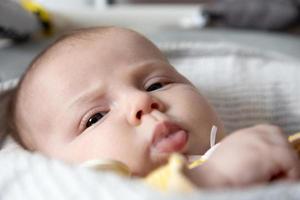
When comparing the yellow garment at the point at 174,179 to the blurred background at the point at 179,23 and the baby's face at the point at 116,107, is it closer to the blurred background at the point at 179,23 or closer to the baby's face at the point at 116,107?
the baby's face at the point at 116,107

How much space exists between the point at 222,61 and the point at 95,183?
756 millimetres

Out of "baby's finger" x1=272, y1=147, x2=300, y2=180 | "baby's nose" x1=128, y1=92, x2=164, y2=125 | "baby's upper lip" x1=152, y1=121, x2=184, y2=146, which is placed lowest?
"baby's upper lip" x1=152, y1=121, x2=184, y2=146

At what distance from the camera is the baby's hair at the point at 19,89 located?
954 millimetres

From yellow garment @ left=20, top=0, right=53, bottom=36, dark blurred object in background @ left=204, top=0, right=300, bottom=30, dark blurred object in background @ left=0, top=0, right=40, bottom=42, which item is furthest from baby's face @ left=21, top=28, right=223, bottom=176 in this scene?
dark blurred object in background @ left=204, top=0, right=300, bottom=30

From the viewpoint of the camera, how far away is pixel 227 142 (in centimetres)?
67

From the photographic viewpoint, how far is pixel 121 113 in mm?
817

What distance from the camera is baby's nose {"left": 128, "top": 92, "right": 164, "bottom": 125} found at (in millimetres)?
791

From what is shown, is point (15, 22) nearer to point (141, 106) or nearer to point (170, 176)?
point (141, 106)

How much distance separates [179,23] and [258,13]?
25cm

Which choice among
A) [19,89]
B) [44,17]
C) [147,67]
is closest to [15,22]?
[44,17]

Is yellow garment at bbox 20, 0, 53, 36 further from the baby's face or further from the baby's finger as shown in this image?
the baby's finger

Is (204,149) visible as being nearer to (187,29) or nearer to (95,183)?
(95,183)

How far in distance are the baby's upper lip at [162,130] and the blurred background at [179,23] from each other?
617mm

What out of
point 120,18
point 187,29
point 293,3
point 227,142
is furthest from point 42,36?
point 227,142
